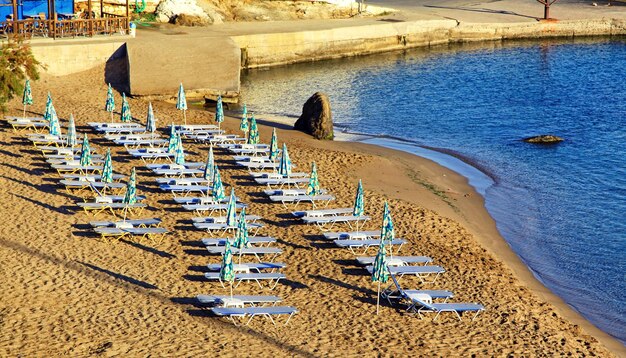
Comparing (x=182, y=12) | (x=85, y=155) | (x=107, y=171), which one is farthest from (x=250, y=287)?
(x=182, y=12)

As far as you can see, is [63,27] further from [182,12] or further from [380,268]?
[380,268]

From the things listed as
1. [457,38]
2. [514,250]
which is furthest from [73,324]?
[457,38]

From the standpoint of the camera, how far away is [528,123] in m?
36.4

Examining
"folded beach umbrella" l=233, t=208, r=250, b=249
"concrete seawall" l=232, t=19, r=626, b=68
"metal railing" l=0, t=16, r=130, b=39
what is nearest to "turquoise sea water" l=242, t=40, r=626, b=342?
"concrete seawall" l=232, t=19, r=626, b=68

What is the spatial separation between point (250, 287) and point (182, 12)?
29.2m

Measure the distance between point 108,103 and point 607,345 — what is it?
1707 centimetres

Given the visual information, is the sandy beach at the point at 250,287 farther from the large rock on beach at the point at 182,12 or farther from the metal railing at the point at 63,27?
the large rock on beach at the point at 182,12

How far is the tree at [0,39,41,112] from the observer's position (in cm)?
2848

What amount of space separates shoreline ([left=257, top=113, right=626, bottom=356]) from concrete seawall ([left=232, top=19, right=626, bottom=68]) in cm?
1024

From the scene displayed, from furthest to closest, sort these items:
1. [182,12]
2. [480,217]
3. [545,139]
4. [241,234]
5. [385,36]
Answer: [385,36] → [182,12] → [545,139] → [480,217] → [241,234]

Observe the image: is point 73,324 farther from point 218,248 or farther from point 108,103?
point 108,103

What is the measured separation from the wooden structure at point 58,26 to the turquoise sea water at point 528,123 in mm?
5817

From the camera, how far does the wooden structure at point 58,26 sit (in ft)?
121

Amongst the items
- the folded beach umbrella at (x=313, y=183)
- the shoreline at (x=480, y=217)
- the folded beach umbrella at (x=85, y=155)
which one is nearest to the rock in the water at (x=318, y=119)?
the shoreline at (x=480, y=217)
